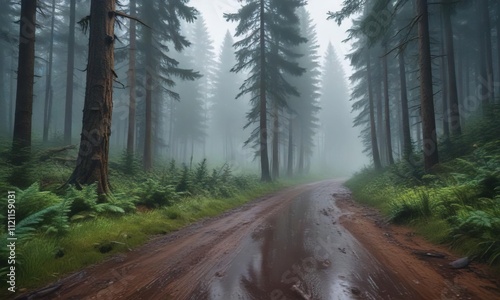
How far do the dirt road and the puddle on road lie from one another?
1 cm

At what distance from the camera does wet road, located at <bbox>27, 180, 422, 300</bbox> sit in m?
2.89

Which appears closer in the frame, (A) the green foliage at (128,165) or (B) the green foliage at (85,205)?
(B) the green foliage at (85,205)

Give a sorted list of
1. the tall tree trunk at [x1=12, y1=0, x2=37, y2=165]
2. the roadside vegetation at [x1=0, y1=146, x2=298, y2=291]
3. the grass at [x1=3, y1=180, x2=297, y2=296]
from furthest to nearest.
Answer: the tall tree trunk at [x1=12, y1=0, x2=37, y2=165] → the roadside vegetation at [x1=0, y1=146, x2=298, y2=291] → the grass at [x1=3, y1=180, x2=297, y2=296]

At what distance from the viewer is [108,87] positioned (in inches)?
272

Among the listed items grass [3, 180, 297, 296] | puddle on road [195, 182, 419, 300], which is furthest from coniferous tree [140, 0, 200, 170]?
puddle on road [195, 182, 419, 300]

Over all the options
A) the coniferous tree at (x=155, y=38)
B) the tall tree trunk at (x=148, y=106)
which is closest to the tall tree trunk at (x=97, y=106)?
the coniferous tree at (x=155, y=38)

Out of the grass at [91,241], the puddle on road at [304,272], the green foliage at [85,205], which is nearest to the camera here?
the puddle on road at [304,272]

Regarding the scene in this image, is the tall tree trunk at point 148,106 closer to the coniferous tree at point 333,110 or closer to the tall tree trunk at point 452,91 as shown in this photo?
the tall tree trunk at point 452,91

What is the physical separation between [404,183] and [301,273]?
905cm

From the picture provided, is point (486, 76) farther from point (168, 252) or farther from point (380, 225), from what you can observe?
point (168, 252)

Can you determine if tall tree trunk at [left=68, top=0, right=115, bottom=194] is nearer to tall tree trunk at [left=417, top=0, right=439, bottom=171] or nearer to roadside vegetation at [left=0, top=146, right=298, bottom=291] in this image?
roadside vegetation at [left=0, top=146, right=298, bottom=291]

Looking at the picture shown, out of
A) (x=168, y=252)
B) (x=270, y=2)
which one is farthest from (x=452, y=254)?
(x=270, y=2)

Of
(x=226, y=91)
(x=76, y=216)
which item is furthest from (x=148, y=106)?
(x=226, y=91)

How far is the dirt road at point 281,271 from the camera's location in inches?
114
